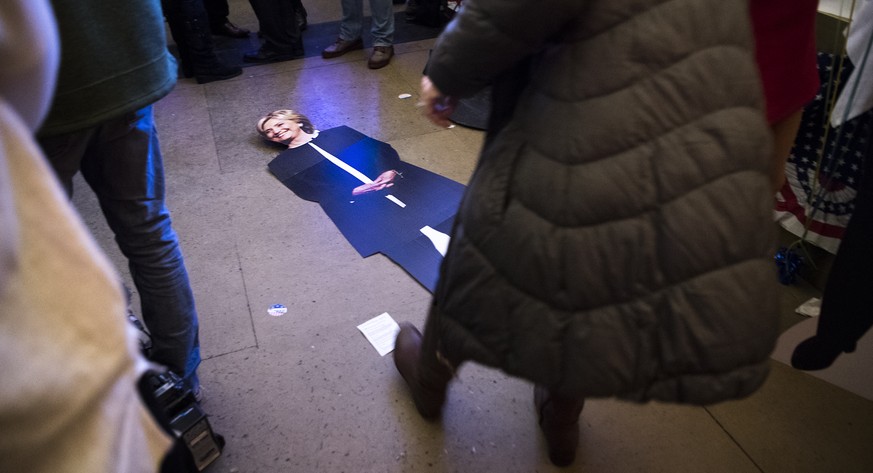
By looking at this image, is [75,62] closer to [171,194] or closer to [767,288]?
[767,288]

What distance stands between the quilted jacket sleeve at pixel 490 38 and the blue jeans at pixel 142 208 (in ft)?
1.89

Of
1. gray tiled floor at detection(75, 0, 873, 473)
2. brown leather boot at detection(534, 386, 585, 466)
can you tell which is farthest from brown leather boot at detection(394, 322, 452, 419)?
brown leather boot at detection(534, 386, 585, 466)

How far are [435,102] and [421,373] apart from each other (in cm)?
68

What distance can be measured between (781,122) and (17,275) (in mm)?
1346

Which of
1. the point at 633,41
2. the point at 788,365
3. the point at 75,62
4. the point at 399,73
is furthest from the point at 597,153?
the point at 399,73

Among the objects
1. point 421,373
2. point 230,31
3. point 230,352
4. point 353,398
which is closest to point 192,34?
point 230,31

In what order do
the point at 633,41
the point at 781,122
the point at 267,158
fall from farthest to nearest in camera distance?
the point at 267,158 → the point at 781,122 → the point at 633,41

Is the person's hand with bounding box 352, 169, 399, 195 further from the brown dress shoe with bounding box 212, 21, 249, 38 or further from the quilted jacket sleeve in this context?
the brown dress shoe with bounding box 212, 21, 249, 38

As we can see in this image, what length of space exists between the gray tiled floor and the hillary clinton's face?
1.22ft

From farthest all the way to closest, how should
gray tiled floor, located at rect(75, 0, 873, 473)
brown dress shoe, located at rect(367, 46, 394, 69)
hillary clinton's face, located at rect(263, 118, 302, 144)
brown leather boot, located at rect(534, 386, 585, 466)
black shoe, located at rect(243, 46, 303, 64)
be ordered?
black shoe, located at rect(243, 46, 303, 64) → brown dress shoe, located at rect(367, 46, 394, 69) → hillary clinton's face, located at rect(263, 118, 302, 144) → gray tiled floor, located at rect(75, 0, 873, 473) → brown leather boot, located at rect(534, 386, 585, 466)

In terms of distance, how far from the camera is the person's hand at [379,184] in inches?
92.3

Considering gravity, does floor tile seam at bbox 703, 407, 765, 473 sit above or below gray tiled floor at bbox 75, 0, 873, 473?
above

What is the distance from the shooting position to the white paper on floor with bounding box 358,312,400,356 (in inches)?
65.7

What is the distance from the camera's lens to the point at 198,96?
317cm
